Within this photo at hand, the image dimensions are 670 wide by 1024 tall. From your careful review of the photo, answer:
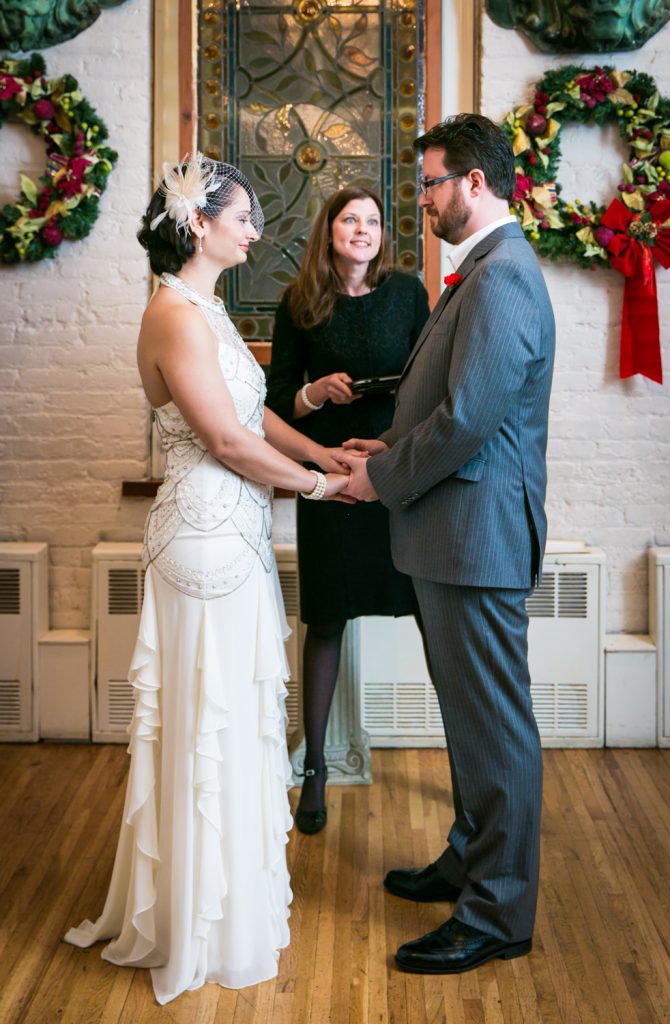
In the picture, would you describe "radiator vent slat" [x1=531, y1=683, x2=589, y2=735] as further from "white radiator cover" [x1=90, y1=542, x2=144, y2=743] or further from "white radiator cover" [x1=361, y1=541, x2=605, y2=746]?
"white radiator cover" [x1=90, y1=542, x2=144, y2=743]

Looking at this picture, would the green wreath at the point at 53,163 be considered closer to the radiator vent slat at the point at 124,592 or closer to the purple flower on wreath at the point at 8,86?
the purple flower on wreath at the point at 8,86

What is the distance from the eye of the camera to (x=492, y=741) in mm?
2551

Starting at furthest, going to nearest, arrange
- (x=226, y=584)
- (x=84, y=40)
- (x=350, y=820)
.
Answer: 1. (x=84, y=40)
2. (x=350, y=820)
3. (x=226, y=584)

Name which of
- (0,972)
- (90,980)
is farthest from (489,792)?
(0,972)

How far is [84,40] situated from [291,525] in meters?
1.90

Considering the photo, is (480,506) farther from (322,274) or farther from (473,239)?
(322,274)

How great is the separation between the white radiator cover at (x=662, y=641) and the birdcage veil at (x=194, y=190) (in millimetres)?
2288

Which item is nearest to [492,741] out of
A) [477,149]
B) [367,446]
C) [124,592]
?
[367,446]

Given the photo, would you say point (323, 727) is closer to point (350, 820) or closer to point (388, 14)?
point (350, 820)

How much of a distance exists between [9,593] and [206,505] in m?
1.88

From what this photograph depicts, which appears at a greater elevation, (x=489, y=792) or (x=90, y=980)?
(x=489, y=792)

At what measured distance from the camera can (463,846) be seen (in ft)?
9.26

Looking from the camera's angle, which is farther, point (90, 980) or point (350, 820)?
point (350, 820)

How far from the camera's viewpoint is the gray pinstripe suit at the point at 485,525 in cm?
240
